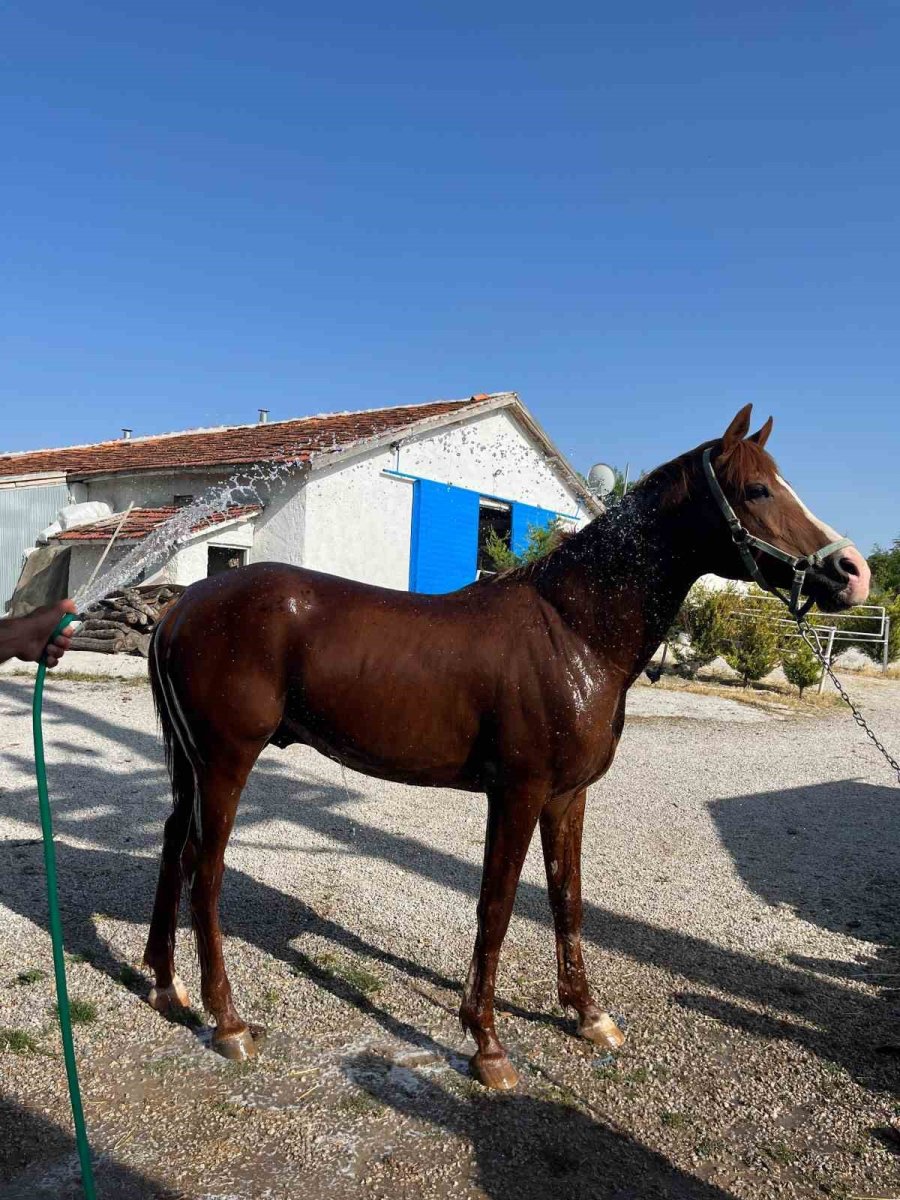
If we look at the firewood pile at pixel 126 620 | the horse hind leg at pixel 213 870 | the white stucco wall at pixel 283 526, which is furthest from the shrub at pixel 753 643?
the horse hind leg at pixel 213 870

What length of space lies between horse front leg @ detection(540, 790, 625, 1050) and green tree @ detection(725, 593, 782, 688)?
12.8 metres

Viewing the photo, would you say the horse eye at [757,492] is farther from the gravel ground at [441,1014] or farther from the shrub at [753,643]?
the shrub at [753,643]

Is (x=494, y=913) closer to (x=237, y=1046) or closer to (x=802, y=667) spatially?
(x=237, y=1046)

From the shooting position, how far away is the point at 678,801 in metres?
7.49

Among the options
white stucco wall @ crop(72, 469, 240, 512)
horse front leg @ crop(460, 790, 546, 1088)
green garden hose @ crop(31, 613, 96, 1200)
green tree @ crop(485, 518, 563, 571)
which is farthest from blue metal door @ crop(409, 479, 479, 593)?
green garden hose @ crop(31, 613, 96, 1200)

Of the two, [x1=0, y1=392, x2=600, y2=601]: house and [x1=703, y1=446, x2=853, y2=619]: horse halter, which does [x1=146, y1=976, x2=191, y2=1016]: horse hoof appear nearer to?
[x1=703, y1=446, x2=853, y2=619]: horse halter

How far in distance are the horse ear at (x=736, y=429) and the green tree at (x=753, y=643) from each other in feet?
42.9

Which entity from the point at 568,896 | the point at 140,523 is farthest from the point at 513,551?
the point at 568,896

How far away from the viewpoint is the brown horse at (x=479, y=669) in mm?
3090

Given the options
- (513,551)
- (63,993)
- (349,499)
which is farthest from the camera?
(513,551)

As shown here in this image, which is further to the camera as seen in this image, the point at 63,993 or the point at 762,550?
the point at 762,550

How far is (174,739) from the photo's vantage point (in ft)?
11.7

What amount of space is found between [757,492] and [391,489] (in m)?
13.0

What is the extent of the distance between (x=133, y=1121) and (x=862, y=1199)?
90.8 inches
